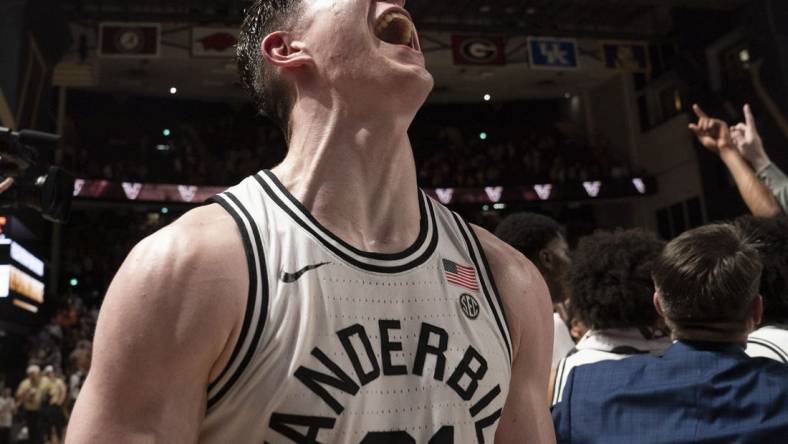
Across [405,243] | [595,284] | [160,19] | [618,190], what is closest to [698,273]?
[595,284]

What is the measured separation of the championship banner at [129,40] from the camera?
13406 mm

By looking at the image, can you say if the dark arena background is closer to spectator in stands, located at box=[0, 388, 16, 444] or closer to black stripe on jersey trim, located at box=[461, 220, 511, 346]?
spectator in stands, located at box=[0, 388, 16, 444]

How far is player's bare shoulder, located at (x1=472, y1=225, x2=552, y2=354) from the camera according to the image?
138 centimetres

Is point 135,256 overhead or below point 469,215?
below

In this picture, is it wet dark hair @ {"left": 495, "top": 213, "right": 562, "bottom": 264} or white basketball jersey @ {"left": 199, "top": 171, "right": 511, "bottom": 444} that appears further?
wet dark hair @ {"left": 495, "top": 213, "right": 562, "bottom": 264}

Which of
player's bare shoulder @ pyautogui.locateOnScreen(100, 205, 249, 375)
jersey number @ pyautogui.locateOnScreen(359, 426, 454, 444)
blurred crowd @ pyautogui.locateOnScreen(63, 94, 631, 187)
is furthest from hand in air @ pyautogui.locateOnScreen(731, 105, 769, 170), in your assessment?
blurred crowd @ pyautogui.locateOnScreen(63, 94, 631, 187)

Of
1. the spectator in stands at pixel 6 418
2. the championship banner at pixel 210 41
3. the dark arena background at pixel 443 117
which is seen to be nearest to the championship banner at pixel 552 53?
the dark arena background at pixel 443 117

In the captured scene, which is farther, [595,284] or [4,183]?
[4,183]

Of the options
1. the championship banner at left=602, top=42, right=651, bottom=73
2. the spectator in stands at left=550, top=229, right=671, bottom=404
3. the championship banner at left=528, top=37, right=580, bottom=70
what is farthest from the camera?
the championship banner at left=602, top=42, right=651, bottom=73

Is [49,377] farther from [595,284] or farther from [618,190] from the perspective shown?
[618,190]

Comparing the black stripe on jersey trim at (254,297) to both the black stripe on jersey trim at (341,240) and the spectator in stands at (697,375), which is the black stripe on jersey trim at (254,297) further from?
the spectator in stands at (697,375)

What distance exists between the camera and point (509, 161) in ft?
65.8

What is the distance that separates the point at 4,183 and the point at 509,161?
1697 centimetres

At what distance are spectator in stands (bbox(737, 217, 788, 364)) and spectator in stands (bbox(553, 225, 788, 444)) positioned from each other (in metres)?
0.20
